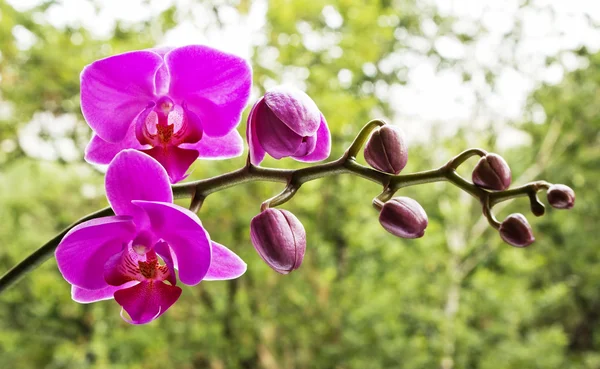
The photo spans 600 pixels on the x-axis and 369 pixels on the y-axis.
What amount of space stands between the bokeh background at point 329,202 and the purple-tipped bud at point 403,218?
124 centimetres

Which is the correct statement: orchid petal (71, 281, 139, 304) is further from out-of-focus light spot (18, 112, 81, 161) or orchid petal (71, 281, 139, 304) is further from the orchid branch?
out-of-focus light spot (18, 112, 81, 161)

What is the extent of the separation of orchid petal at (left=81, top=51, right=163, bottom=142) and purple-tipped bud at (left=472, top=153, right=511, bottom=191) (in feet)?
0.64

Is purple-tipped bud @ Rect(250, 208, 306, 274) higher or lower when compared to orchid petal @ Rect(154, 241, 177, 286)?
higher

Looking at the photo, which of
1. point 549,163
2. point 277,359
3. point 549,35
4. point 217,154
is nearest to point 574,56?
point 549,35

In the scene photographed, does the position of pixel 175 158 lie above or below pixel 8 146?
above

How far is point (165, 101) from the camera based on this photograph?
365 millimetres

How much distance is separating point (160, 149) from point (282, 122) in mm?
87

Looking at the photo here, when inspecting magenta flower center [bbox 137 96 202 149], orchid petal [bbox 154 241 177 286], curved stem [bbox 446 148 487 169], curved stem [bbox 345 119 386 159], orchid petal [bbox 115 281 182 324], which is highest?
curved stem [bbox 446 148 487 169]

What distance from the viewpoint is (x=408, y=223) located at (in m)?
0.32

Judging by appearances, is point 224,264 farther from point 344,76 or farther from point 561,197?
point 344,76

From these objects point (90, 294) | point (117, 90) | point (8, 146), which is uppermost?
point (117, 90)

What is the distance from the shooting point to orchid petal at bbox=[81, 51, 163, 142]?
0.34 m

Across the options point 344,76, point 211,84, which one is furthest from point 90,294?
point 344,76

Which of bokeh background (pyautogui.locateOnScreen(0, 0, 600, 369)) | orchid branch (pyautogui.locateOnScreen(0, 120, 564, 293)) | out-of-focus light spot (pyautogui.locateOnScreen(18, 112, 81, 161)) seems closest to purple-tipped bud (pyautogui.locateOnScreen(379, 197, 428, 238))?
orchid branch (pyautogui.locateOnScreen(0, 120, 564, 293))
